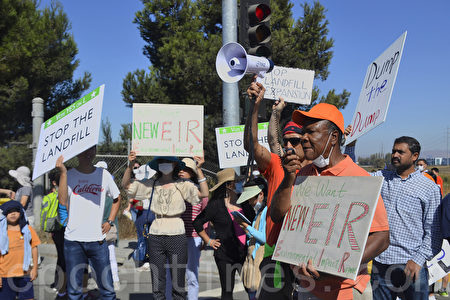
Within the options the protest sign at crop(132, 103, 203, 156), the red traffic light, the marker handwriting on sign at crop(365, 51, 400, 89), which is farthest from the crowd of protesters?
the red traffic light

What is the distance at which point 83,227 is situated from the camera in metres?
4.94

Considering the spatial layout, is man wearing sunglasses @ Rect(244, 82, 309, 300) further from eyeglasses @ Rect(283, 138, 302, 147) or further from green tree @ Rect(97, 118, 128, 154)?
green tree @ Rect(97, 118, 128, 154)

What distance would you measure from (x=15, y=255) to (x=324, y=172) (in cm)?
392

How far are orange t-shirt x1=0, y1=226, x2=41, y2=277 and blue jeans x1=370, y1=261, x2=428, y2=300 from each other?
12.1ft

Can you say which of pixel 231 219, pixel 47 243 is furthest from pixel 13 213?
pixel 47 243

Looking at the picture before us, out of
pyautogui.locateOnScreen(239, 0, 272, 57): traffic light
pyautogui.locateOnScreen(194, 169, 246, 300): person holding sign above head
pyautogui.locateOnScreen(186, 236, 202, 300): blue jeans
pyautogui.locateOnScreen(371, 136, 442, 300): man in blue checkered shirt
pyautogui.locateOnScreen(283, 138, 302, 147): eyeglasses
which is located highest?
pyautogui.locateOnScreen(239, 0, 272, 57): traffic light

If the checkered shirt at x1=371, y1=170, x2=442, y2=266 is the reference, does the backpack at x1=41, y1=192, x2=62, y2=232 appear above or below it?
below

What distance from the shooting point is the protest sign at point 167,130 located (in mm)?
5598

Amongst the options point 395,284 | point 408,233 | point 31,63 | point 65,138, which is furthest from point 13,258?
point 31,63

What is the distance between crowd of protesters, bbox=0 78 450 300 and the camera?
8.93ft

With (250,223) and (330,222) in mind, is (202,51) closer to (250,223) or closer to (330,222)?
(250,223)

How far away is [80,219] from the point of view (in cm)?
495

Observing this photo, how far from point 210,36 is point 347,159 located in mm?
14153

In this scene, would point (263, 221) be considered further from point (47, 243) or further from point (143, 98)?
point (143, 98)
